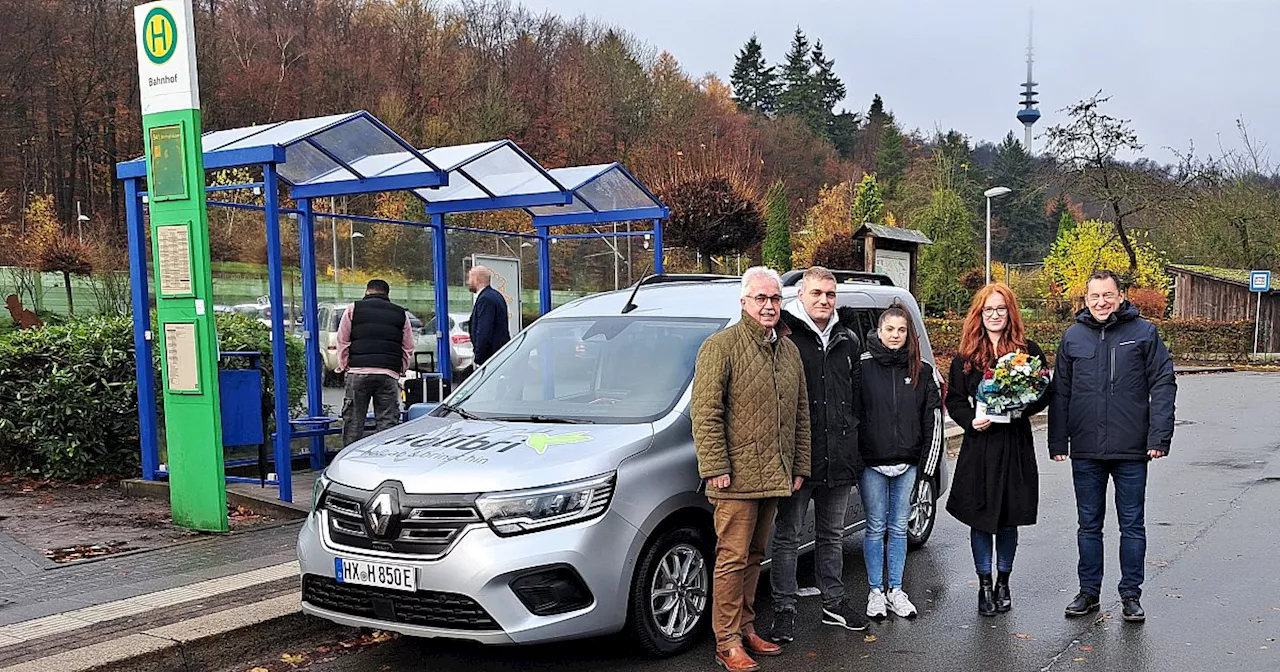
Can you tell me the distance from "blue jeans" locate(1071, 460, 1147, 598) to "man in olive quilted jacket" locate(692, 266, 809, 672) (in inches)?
72.3

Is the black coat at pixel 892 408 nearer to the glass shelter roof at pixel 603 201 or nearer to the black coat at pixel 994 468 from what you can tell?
the black coat at pixel 994 468

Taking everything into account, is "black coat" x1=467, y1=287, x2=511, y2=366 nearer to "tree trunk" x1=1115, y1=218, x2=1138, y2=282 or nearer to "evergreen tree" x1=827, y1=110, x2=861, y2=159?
"tree trunk" x1=1115, y1=218, x2=1138, y2=282

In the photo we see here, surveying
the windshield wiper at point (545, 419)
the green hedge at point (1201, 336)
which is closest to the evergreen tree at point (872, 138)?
the green hedge at point (1201, 336)

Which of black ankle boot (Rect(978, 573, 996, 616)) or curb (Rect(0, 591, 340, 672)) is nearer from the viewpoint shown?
curb (Rect(0, 591, 340, 672))

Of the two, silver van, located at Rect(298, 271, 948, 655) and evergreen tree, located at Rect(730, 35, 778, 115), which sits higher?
evergreen tree, located at Rect(730, 35, 778, 115)

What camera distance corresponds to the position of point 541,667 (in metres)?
5.21

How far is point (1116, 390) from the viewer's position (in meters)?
5.72

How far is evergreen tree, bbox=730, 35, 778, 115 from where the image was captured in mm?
92188

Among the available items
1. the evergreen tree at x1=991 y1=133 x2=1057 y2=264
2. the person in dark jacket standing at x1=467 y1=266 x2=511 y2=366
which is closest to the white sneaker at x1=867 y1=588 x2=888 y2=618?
the person in dark jacket standing at x1=467 y1=266 x2=511 y2=366

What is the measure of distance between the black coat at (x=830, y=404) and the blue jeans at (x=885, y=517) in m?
0.29

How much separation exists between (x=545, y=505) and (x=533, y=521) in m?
0.09

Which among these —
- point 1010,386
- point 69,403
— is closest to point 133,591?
point 69,403

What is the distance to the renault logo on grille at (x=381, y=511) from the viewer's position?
15.7 feet

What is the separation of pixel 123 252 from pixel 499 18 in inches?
1548
